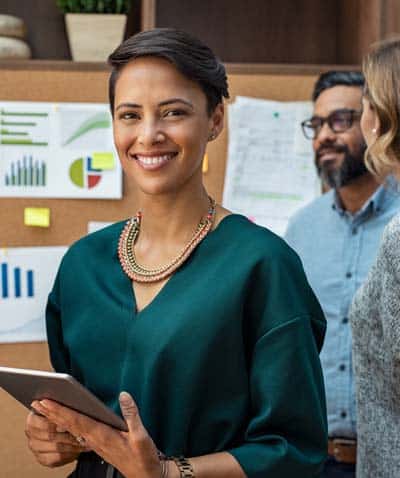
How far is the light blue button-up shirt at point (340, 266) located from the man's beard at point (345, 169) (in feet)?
0.14

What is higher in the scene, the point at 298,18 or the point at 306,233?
the point at 298,18

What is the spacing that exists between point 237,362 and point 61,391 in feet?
0.83

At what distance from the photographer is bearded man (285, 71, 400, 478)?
2000 millimetres

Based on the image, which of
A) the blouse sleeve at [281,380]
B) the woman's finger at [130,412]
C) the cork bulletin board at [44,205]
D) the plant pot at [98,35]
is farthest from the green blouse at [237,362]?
the plant pot at [98,35]

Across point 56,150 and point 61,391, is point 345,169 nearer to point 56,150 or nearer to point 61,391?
point 56,150

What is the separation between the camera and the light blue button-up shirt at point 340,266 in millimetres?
2010

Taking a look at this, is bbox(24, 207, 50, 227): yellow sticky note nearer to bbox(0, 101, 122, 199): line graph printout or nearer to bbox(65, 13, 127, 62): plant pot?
bbox(0, 101, 122, 199): line graph printout

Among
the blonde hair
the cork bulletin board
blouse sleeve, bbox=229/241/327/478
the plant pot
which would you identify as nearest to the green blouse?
blouse sleeve, bbox=229/241/327/478

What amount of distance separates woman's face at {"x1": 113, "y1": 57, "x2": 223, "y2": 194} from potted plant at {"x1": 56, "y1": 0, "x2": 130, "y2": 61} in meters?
1.13

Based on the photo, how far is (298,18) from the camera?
2.87m

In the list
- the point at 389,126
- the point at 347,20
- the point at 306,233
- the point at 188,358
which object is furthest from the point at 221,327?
the point at 347,20

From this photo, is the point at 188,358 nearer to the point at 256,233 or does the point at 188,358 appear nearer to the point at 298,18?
the point at 256,233

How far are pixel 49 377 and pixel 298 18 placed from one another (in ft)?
6.73

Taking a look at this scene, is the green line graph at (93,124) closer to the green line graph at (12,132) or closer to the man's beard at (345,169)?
the green line graph at (12,132)
